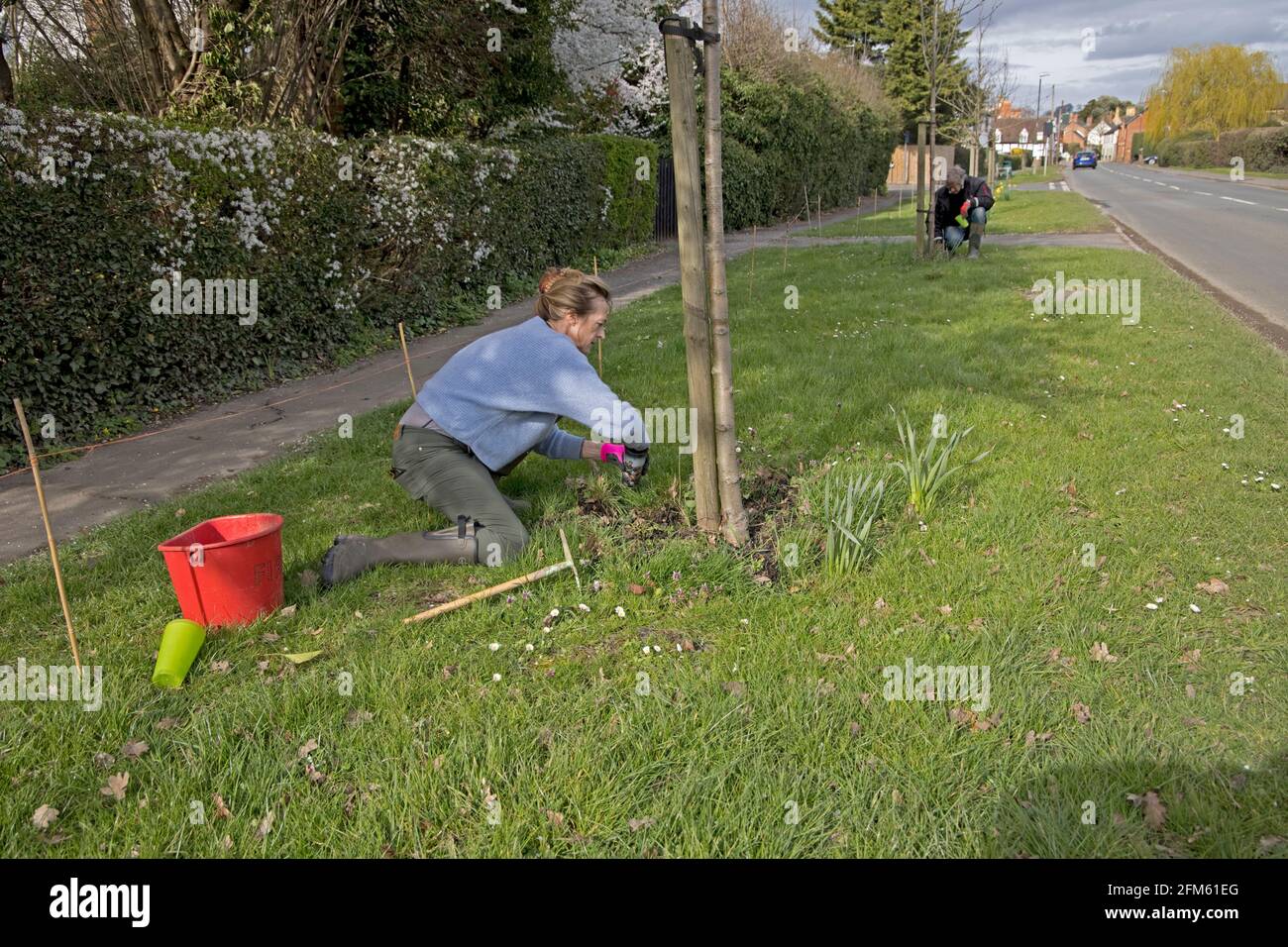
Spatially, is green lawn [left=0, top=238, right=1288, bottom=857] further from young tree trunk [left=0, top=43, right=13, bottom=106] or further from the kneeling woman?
young tree trunk [left=0, top=43, right=13, bottom=106]

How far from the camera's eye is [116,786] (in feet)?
8.29

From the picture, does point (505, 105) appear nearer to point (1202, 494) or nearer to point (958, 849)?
point (1202, 494)

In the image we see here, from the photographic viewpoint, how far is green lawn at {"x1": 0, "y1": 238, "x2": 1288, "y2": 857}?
93.2 inches

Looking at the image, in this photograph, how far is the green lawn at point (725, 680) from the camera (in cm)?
237

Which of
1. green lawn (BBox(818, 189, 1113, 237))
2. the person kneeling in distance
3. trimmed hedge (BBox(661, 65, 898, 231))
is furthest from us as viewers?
trimmed hedge (BBox(661, 65, 898, 231))

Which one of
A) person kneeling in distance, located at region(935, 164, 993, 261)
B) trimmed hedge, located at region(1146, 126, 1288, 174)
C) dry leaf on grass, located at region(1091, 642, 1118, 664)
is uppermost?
trimmed hedge, located at region(1146, 126, 1288, 174)

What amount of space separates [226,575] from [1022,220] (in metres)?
21.8

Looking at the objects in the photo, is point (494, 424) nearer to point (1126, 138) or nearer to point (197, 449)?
point (197, 449)

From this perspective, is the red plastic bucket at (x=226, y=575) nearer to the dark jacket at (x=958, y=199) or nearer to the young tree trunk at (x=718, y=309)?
the young tree trunk at (x=718, y=309)

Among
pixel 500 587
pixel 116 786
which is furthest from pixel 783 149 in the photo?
pixel 116 786

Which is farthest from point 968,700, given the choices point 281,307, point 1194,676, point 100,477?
point 281,307

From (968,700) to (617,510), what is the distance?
204 centimetres

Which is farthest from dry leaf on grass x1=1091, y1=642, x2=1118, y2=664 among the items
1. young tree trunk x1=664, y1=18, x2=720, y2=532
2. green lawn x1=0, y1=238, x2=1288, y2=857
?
young tree trunk x1=664, y1=18, x2=720, y2=532
